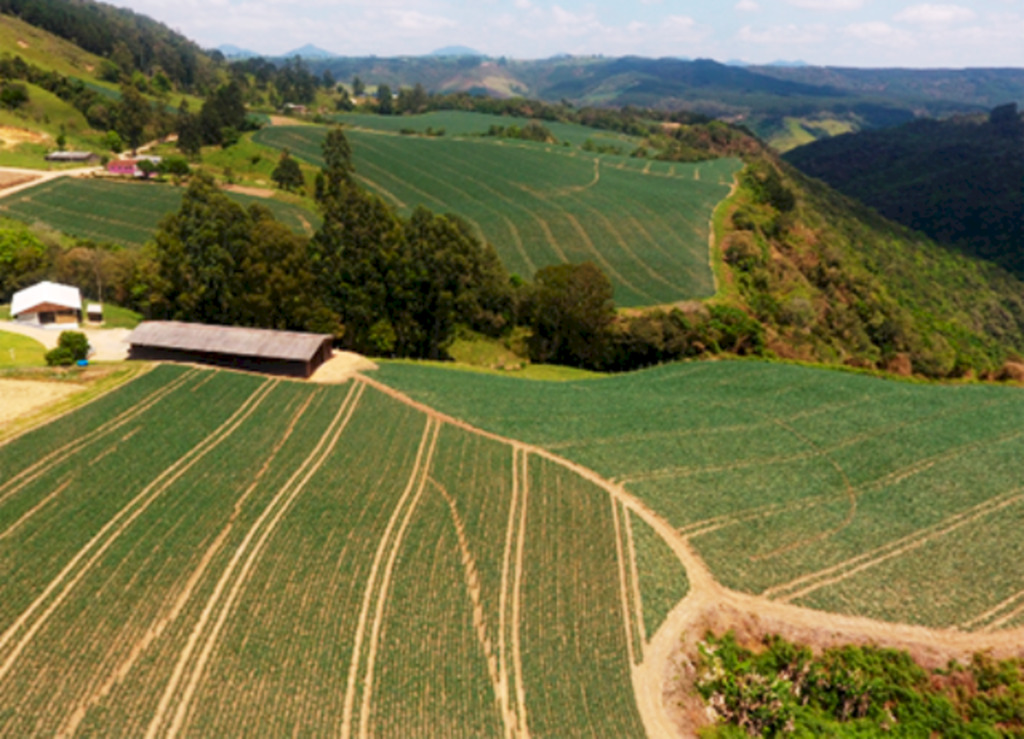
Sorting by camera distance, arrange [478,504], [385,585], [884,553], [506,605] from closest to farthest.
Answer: [506,605] → [385,585] → [884,553] → [478,504]

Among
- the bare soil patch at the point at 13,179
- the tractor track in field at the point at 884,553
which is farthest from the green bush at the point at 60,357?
the bare soil patch at the point at 13,179

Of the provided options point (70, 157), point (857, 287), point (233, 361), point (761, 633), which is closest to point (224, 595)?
point (233, 361)

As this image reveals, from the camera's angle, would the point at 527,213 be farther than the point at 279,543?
Yes

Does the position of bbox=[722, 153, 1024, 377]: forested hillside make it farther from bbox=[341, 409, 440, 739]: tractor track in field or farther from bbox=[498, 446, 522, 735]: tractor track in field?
bbox=[341, 409, 440, 739]: tractor track in field

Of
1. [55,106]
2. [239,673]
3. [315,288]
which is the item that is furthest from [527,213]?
[55,106]

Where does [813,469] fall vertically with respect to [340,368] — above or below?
below

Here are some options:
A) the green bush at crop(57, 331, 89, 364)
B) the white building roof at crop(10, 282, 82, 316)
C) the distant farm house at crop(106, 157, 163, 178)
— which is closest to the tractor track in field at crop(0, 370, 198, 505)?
the green bush at crop(57, 331, 89, 364)

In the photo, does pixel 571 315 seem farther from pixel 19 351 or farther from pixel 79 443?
pixel 19 351

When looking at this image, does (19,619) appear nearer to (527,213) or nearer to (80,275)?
(80,275)
